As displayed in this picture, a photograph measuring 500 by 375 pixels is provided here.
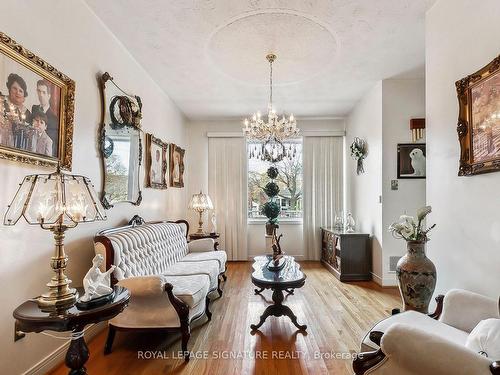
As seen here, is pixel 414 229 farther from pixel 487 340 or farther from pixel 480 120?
pixel 487 340

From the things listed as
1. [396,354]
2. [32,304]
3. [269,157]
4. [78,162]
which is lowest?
[396,354]

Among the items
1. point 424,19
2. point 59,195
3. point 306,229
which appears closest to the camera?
point 59,195

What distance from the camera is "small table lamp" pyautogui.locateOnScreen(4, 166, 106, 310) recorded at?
143 cm

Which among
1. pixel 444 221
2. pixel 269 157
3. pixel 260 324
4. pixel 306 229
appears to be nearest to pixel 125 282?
pixel 260 324

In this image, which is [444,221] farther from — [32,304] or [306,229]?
[306,229]

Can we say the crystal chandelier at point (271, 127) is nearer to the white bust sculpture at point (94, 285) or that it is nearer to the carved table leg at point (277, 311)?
the carved table leg at point (277, 311)

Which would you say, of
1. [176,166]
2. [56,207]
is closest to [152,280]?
[56,207]

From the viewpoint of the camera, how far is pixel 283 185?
19.6 feet

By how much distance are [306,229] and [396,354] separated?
443cm

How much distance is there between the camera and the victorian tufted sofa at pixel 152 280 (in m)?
2.28

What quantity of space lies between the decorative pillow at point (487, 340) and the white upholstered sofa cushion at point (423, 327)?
148 mm

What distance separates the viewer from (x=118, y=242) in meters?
2.46

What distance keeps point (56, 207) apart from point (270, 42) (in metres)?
2.60
